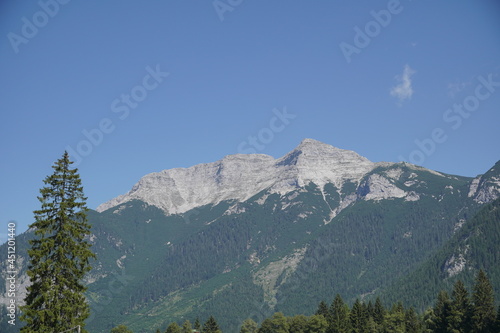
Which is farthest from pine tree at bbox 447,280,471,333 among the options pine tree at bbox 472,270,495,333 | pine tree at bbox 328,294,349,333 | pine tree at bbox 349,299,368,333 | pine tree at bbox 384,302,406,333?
pine tree at bbox 328,294,349,333

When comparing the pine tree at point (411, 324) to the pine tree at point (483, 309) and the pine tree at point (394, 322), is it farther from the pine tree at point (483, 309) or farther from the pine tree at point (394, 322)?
the pine tree at point (483, 309)

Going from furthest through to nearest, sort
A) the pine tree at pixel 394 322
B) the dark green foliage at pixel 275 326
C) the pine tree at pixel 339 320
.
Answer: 1. the dark green foliage at pixel 275 326
2. the pine tree at pixel 339 320
3. the pine tree at pixel 394 322

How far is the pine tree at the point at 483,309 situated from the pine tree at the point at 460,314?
3.80 meters

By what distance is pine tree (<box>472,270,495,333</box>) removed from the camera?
383 ft

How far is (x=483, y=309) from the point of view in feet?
387

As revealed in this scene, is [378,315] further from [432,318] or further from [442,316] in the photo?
[442,316]

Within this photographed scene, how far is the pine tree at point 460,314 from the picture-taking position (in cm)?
12269

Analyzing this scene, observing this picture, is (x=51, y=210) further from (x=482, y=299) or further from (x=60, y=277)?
(x=482, y=299)

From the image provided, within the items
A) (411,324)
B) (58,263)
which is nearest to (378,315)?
(411,324)

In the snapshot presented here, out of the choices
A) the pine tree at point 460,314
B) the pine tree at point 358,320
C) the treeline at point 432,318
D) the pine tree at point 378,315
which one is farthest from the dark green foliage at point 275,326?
the pine tree at point 460,314

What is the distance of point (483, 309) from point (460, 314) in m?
7.71

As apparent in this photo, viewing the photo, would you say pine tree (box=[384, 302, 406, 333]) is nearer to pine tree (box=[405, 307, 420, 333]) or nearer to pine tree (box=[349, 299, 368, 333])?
pine tree (box=[405, 307, 420, 333])

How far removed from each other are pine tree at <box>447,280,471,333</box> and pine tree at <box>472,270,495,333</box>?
3798 millimetres

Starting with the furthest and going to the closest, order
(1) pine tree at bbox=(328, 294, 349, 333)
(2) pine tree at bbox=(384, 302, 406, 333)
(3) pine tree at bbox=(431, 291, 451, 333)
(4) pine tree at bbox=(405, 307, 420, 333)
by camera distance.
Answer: (1) pine tree at bbox=(328, 294, 349, 333)
(2) pine tree at bbox=(384, 302, 406, 333)
(4) pine tree at bbox=(405, 307, 420, 333)
(3) pine tree at bbox=(431, 291, 451, 333)
